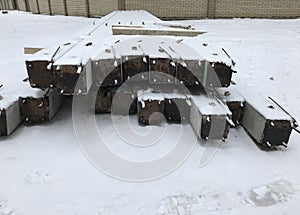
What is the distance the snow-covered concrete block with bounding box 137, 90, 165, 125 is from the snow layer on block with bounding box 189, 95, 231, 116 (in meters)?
0.29

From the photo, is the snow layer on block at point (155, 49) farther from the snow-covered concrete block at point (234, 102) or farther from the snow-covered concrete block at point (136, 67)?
the snow-covered concrete block at point (234, 102)

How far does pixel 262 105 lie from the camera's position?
2312 millimetres

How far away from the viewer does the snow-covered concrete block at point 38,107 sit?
2.34m

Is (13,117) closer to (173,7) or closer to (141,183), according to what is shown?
(141,183)

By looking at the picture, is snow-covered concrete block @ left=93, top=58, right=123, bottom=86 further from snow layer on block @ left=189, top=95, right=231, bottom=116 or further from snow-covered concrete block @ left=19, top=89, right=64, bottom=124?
snow layer on block @ left=189, top=95, right=231, bottom=116

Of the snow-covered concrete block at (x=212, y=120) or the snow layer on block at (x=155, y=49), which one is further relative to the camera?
the snow layer on block at (x=155, y=49)

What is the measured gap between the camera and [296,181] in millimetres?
1854

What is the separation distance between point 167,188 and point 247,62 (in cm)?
341

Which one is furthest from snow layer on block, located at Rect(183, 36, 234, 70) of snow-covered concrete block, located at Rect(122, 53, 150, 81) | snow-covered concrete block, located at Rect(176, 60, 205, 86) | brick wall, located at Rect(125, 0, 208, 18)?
brick wall, located at Rect(125, 0, 208, 18)

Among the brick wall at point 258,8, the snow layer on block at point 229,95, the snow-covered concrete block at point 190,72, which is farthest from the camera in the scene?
the brick wall at point 258,8

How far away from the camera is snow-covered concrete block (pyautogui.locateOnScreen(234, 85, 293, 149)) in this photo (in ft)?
6.77

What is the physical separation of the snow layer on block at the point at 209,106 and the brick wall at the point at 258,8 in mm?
9251

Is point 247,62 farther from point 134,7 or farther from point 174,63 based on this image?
point 134,7

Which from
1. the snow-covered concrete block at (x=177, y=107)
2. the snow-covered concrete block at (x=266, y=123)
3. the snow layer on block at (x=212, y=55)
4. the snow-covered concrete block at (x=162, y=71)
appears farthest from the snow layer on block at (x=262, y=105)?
the snow-covered concrete block at (x=162, y=71)
